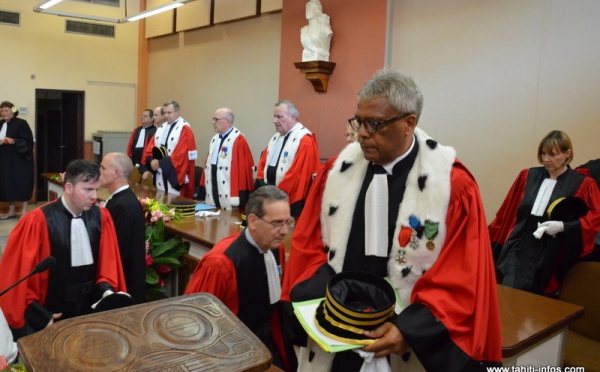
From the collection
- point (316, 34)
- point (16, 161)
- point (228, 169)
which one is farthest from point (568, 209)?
point (16, 161)

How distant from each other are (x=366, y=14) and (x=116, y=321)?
623 cm

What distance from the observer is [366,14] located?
22.6ft

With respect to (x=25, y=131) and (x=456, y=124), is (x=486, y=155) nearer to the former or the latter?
(x=456, y=124)

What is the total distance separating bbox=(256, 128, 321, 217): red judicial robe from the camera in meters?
6.17

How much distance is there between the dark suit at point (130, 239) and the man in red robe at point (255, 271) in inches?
45.5

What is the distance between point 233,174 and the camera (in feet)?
22.7

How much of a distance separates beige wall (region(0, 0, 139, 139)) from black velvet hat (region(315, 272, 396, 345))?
442 inches

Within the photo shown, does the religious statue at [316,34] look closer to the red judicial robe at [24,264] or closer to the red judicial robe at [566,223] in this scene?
the red judicial robe at [566,223]

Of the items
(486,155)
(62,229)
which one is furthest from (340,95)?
(62,229)

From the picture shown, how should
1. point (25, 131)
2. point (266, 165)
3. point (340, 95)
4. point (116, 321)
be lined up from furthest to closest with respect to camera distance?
point (25, 131)
point (340, 95)
point (266, 165)
point (116, 321)

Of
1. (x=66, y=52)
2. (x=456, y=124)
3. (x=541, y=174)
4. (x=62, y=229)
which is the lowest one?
(x=62, y=229)

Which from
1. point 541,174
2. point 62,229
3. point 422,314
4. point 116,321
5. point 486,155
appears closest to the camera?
point 116,321

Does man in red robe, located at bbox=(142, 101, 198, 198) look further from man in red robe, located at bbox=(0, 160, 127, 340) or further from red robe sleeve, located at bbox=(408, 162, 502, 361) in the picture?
red robe sleeve, located at bbox=(408, 162, 502, 361)

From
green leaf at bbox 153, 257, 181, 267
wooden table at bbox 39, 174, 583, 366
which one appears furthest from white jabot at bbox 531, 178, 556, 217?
green leaf at bbox 153, 257, 181, 267
